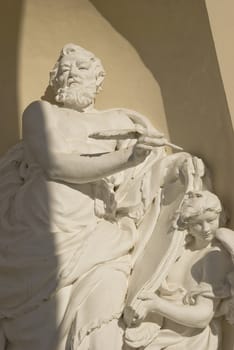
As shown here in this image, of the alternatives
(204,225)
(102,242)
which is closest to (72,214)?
(102,242)

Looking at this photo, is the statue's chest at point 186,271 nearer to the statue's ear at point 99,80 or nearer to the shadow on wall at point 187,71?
the shadow on wall at point 187,71

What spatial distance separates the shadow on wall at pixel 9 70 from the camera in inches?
154

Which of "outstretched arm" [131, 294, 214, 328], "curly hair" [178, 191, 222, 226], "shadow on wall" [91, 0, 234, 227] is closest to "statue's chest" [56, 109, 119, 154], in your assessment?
"shadow on wall" [91, 0, 234, 227]

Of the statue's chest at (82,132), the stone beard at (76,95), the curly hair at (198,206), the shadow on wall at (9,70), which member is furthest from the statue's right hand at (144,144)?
the shadow on wall at (9,70)

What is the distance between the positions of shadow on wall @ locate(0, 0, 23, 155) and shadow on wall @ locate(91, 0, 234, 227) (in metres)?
0.45

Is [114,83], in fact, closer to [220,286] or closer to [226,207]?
[226,207]

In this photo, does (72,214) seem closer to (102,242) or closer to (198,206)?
(102,242)

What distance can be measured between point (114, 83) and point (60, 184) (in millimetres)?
850

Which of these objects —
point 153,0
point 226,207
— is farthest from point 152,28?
point 226,207

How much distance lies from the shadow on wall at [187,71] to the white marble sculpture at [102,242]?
0.12 metres

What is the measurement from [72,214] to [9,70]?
40.5 inches

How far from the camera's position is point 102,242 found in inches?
124

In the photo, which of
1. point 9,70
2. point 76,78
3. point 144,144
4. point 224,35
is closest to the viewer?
point 144,144

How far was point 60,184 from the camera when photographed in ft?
10.7
